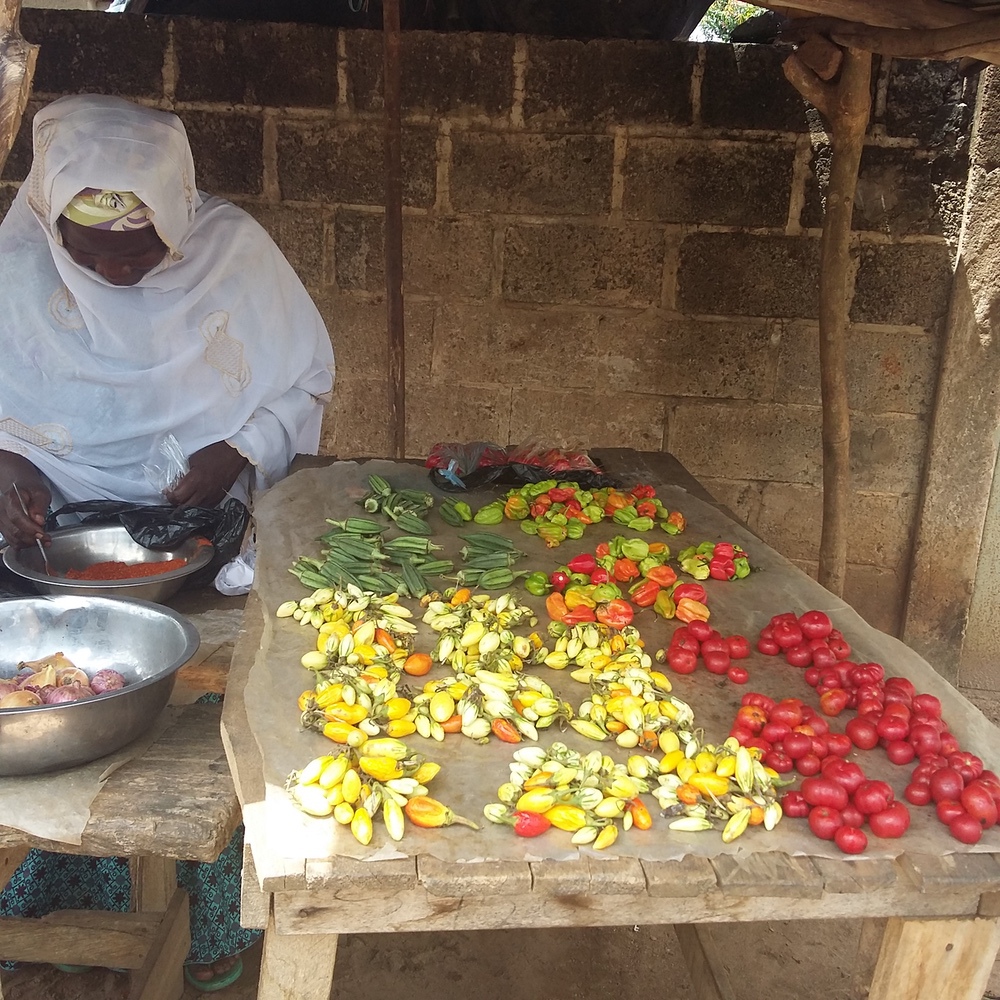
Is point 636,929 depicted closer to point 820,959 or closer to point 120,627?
point 820,959

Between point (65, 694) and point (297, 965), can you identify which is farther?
point (65, 694)

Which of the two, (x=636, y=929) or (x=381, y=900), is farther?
(x=636, y=929)

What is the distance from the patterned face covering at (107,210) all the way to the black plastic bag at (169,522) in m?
0.85

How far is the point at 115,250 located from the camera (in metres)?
2.99

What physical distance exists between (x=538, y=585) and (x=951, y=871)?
1253 millimetres

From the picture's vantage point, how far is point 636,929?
10.4 feet

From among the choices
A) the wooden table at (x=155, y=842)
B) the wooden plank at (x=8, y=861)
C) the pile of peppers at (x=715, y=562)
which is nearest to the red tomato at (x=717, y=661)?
the pile of peppers at (x=715, y=562)

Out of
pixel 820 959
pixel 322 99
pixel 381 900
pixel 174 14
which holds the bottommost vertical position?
pixel 820 959

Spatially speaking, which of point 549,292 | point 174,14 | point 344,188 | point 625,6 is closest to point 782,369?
point 549,292

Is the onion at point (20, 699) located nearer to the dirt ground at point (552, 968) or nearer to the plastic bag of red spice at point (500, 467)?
the dirt ground at point (552, 968)

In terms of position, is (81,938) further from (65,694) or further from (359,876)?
(359,876)

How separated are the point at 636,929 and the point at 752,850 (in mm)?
1867

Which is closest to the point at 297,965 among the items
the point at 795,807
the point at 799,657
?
the point at 795,807

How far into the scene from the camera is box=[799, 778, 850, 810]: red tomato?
161cm
